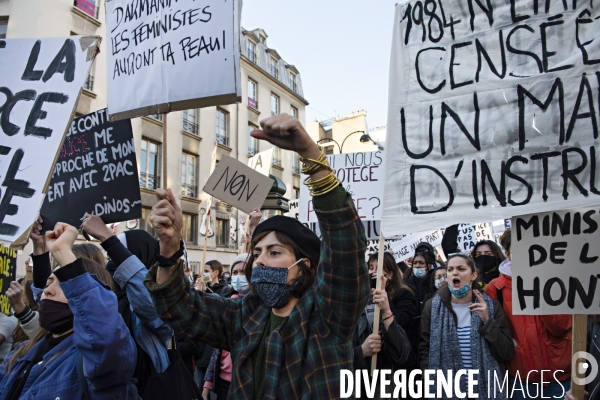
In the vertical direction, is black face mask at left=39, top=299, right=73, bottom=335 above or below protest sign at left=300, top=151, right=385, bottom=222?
below

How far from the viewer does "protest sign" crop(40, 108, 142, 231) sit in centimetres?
299

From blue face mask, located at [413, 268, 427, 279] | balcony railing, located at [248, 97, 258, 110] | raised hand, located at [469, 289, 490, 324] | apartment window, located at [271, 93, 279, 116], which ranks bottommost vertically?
raised hand, located at [469, 289, 490, 324]

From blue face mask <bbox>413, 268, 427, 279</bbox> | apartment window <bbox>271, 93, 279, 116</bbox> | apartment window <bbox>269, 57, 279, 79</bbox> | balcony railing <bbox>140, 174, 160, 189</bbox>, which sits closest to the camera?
blue face mask <bbox>413, 268, 427, 279</bbox>

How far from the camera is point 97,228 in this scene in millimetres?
2627

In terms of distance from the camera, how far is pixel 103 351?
6.46ft

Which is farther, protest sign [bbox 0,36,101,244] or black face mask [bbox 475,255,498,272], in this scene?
black face mask [bbox 475,255,498,272]

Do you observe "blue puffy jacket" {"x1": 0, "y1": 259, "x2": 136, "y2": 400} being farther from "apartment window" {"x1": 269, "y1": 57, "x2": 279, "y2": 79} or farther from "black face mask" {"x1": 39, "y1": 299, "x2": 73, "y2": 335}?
"apartment window" {"x1": 269, "y1": 57, "x2": 279, "y2": 79}

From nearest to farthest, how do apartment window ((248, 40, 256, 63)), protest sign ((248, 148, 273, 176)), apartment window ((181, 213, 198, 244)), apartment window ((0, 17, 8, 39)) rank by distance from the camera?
protest sign ((248, 148, 273, 176))
apartment window ((0, 17, 8, 39))
apartment window ((181, 213, 198, 244))
apartment window ((248, 40, 256, 63))

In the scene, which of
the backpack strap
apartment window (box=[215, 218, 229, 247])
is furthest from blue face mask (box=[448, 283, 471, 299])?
apartment window (box=[215, 218, 229, 247])

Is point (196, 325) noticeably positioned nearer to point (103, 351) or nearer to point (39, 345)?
point (103, 351)

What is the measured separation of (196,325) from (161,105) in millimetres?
1651

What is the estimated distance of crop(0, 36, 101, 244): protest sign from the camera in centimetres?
253

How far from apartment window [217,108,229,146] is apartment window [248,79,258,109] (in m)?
2.45

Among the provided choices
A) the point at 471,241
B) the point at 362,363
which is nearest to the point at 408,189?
the point at 362,363
